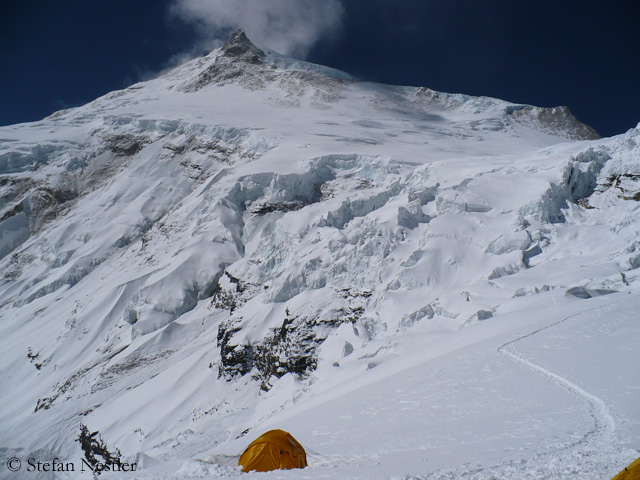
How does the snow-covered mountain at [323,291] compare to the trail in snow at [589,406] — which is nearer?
the trail in snow at [589,406]

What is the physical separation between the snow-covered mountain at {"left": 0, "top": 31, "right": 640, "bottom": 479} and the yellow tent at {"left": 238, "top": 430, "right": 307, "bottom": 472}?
0.51m

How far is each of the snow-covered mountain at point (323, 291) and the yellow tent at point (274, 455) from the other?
0.51m

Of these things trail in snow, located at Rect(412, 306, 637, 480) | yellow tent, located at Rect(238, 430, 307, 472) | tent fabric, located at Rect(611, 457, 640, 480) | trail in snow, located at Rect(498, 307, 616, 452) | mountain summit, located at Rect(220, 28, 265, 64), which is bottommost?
yellow tent, located at Rect(238, 430, 307, 472)

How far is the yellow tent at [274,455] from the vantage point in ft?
28.2

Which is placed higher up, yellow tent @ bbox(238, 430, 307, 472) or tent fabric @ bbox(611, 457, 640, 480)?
tent fabric @ bbox(611, 457, 640, 480)

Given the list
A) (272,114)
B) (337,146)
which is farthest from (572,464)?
(272,114)

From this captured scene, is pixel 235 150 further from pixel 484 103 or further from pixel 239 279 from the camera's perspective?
pixel 484 103

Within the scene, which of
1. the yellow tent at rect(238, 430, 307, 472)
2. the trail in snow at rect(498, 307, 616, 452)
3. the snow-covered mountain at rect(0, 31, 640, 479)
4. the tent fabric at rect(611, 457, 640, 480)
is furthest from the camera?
the snow-covered mountain at rect(0, 31, 640, 479)

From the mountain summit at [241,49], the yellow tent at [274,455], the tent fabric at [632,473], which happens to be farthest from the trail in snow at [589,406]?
the mountain summit at [241,49]

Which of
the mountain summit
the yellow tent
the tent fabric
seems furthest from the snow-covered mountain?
the mountain summit

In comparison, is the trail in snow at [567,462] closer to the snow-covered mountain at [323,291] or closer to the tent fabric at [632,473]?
the snow-covered mountain at [323,291]

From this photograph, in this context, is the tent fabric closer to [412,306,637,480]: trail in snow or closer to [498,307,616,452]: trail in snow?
[412,306,637,480]: trail in snow

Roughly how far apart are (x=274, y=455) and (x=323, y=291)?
2449 cm

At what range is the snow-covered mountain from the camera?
917 cm
